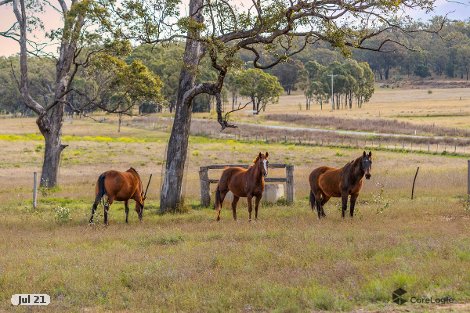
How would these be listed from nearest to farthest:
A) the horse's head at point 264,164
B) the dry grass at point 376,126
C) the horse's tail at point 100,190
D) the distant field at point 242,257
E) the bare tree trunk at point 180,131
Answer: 1. the distant field at point 242,257
2. the horse's head at point 264,164
3. the horse's tail at point 100,190
4. the bare tree trunk at point 180,131
5. the dry grass at point 376,126

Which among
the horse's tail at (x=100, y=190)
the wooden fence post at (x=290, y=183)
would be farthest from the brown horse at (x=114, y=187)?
the wooden fence post at (x=290, y=183)

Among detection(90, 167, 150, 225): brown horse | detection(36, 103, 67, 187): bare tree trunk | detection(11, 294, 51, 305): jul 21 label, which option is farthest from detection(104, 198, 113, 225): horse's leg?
detection(36, 103, 67, 187): bare tree trunk

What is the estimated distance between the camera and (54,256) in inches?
558

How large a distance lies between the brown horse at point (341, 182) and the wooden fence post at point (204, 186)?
190 inches

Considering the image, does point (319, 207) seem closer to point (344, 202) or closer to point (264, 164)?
point (344, 202)

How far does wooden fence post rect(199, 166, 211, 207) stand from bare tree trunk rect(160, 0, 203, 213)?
1148mm

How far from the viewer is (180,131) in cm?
2400

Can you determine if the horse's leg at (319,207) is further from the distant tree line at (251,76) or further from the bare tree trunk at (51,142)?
the bare tree trunk at (51,142)

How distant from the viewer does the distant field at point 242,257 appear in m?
10.3

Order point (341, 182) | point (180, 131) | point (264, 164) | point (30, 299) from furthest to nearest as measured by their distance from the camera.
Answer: point (180, 131) < point (341, 182) < point (264, 164) < point (30, 299)

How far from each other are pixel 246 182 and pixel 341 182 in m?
2.98

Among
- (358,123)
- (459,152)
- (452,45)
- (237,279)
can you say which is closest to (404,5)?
(237,279)

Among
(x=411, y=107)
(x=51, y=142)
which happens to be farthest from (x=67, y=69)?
(x=411, y=107)

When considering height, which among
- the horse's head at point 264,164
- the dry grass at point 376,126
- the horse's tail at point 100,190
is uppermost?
the horse's head at point 264,164
